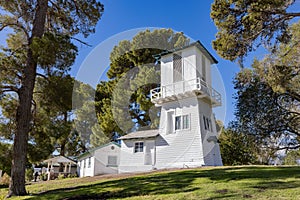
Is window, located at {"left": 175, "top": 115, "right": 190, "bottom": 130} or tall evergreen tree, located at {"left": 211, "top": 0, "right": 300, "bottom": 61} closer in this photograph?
tall evergreen tree, located at {"left": 211, "top": 0, "right": 300, "bottom": 61}

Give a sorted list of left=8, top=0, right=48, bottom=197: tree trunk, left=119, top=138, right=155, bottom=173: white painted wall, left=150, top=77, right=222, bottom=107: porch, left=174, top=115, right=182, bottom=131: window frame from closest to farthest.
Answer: left=8, top=0, right=48, bottom=197: tree trunk < left=150, top=77, right=222, bottom=107: porch < left=174, top=115, right=182, bottom=131: window frame < left=119, top=138, right=155, bottom=173: white painted wall

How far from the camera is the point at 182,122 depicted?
15.0 meters

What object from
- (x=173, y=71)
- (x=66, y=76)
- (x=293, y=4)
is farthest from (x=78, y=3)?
(x=293, y=4)

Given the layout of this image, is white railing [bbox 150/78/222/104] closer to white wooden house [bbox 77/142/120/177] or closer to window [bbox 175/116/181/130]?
window [bbox 175/116/181/130]

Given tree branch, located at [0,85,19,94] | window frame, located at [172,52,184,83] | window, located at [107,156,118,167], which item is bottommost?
window, located at [107,156,118,167]

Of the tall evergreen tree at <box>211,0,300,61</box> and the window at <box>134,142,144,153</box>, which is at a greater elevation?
the tall evergreen tree at <box>211,0,300,61</box>

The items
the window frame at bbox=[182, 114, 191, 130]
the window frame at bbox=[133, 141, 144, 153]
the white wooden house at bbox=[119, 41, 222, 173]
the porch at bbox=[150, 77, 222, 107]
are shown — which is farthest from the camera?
the window frame at bbox=[133, 141, 144, 153]

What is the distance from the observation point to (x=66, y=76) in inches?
395

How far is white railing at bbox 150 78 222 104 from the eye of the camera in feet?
47.6

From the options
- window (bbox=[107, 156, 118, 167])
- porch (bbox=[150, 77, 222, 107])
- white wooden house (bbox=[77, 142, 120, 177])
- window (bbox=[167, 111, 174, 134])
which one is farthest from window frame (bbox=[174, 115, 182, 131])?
window (bbox=[107, 156, 118, 167])

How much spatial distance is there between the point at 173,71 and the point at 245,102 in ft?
15.7

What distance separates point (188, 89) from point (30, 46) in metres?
8.79

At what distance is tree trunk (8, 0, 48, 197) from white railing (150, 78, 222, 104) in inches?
320

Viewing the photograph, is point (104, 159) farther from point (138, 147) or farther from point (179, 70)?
point (179, 70)
